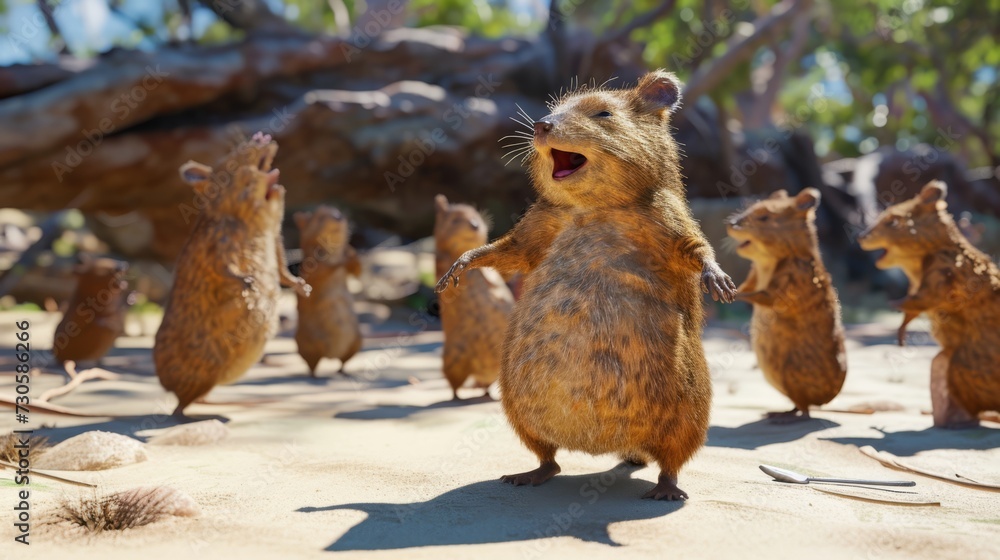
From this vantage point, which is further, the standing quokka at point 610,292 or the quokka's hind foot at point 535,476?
the quokka's hind foot at point 535,476

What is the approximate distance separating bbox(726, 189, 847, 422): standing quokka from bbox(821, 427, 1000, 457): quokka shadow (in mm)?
526

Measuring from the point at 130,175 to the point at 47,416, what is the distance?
6.72 metres

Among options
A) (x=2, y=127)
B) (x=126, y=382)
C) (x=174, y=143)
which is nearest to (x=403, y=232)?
(x=174, y=143)

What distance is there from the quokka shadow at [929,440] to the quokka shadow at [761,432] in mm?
251

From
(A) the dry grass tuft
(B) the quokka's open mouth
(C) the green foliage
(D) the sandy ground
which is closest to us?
(D) the sandy ground

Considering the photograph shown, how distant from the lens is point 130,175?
36.0ft

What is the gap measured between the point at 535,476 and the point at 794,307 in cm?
237

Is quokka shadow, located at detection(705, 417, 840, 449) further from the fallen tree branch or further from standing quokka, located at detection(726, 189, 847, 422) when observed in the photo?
the fallen tree branch

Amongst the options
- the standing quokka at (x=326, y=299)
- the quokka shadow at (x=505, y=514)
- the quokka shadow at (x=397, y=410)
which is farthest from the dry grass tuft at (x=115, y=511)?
the standing quokka at (x=326, y=299)

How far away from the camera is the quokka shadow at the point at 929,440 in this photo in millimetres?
4223

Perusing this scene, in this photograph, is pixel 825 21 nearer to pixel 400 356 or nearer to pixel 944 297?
pixel 400 356

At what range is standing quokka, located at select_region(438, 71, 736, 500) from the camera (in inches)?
122

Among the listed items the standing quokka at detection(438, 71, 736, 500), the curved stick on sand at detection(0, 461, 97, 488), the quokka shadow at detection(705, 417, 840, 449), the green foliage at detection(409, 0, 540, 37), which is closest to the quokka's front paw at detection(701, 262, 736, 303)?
the standing quokka at detection(438, 71, 736, 500)

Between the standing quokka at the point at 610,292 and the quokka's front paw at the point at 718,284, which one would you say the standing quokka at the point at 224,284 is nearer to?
the standing quokka at the point at 610,292
